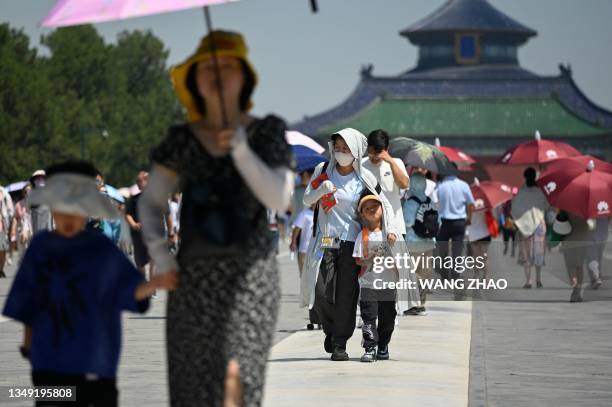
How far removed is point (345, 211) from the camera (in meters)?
11.1

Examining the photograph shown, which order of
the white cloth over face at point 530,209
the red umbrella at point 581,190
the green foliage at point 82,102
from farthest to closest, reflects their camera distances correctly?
1. the green foliage at point 82,102
2. the white cloth over face at point 530,209
3. the red umbrella at point 581,190

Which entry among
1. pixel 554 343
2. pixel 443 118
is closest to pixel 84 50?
pixel 443 118

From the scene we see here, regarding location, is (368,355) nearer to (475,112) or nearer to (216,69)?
(216,69)

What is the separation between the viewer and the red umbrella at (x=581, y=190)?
1803cm

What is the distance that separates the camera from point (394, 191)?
1230 cm

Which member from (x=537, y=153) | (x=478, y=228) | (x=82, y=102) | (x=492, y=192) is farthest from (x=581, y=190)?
(x=82, y=102)

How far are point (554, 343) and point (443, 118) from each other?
7309 cm

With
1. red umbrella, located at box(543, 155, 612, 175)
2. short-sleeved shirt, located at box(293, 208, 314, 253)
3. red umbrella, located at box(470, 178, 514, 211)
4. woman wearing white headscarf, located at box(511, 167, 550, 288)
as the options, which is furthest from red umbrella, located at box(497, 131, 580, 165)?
short-sleeved shirt, located at box(293, 208, 314, 253)

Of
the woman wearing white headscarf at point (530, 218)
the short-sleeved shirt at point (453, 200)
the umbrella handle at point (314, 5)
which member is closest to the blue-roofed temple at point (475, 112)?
the woman wearing white headscarf at point (530, 218)

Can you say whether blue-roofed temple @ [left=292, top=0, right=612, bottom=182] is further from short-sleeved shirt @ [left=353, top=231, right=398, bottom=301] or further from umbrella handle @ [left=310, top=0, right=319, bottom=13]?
umbrella handle @ [left=310, top=0, right=319, bottom=13]

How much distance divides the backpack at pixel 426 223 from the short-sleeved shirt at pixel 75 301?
1055cm

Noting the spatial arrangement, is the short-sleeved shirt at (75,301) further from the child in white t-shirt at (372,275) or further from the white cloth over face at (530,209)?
the white cloth over face at (530,209)

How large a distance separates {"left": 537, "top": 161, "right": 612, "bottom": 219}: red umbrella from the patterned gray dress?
12.9 meters

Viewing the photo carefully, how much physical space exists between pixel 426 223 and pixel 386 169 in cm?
386
